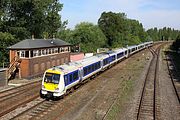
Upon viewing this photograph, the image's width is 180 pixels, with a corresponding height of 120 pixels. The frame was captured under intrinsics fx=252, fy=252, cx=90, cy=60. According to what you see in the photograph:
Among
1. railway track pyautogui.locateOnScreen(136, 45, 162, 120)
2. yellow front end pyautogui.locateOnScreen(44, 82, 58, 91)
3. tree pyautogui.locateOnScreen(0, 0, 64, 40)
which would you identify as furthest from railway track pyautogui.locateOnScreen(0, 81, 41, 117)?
tree pyautogui.locateOnScreen(0, 0, 64, 40)

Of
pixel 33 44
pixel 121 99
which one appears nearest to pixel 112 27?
pixel 33 44

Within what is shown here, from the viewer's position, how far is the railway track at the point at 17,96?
21570 mm

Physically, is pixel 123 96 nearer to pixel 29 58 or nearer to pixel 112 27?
pixel 29 58

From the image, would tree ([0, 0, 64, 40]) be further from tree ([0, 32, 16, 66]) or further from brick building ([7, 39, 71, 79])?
brick building ([7, 39, 71, 79])

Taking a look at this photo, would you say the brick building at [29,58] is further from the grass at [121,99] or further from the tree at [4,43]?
the grass at [121,99]

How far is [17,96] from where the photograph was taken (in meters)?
25.5

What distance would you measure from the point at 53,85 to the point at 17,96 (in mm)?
4785

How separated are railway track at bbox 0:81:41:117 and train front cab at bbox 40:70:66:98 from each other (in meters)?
2.03

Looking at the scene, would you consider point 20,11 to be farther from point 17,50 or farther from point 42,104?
point 42,104

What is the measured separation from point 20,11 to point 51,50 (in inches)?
688

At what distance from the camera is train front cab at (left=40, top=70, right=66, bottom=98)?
75.4 ft

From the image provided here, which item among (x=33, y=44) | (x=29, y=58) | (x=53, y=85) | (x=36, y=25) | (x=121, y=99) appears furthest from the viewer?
(x=36, y=25)

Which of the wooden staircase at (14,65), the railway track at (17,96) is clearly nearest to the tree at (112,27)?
the wooden staircase at (14,65)

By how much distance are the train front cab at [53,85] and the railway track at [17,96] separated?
203 cm
